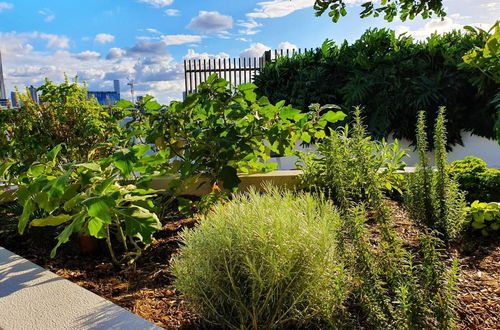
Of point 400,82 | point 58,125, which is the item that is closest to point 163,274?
point 58,125

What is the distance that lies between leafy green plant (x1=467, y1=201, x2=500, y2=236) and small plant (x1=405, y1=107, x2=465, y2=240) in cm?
11

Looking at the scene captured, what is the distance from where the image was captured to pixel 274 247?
164cm

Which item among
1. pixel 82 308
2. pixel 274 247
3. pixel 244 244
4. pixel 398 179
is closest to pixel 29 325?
pixel 82 308

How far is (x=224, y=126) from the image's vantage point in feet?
9.67

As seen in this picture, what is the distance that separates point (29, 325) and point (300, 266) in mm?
1145

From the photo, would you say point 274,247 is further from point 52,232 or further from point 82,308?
point 52,232

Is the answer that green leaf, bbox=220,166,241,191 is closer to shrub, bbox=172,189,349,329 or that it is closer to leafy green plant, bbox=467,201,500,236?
shrub, bbox=172,189,349,329

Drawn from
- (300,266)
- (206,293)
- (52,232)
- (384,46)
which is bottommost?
(52,232)

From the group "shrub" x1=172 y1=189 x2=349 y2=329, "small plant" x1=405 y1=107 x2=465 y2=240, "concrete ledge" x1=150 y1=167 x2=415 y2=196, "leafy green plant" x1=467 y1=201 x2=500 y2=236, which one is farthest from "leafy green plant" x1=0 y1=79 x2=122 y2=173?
"leafy green plant" x1=467 y1=201 x2=500 y2=236

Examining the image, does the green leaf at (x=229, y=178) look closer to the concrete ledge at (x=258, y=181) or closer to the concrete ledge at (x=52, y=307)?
the concrete ledge at (x=258, y=181)

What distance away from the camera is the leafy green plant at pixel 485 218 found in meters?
2.80

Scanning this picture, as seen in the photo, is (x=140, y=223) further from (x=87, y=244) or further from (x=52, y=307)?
(x=87, y=244)

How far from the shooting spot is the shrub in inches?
64.5

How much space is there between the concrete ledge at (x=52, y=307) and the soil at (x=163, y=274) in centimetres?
17
